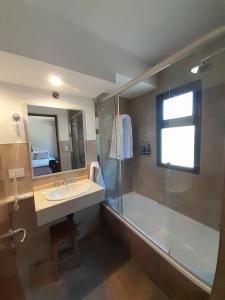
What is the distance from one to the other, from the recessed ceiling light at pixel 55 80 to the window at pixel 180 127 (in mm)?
1409

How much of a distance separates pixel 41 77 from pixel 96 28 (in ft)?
2.28

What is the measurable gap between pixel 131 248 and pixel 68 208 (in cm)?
90

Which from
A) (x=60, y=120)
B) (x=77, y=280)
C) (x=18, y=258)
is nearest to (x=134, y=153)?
(x=60, y=120)

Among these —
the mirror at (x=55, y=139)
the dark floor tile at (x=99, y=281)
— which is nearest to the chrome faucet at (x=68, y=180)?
the mirror at (x=55, y=139)

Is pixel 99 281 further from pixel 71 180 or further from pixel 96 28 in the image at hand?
pixel 96 28

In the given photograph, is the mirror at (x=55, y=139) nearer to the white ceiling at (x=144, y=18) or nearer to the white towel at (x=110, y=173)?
the white towel at (x=110, y=173)

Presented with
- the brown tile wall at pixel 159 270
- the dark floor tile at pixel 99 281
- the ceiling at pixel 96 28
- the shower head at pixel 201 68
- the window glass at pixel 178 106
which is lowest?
the dark floor tile at pixel 99 281

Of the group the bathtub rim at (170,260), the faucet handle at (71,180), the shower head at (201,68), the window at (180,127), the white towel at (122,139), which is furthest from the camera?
the white towel at (122,139)

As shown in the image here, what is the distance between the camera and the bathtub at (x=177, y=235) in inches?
47.4

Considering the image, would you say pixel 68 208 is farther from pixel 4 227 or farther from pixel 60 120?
pixel 60 120

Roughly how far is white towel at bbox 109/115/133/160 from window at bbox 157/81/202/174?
471 millimetres

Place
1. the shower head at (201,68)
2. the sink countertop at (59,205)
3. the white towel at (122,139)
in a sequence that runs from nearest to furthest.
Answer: the sink countertop at (59,205), the shower head at (201,68), the white towel at (122,139)

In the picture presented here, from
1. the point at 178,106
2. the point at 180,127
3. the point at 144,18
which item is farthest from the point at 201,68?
the point at 144,18

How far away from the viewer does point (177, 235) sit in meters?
1.74
